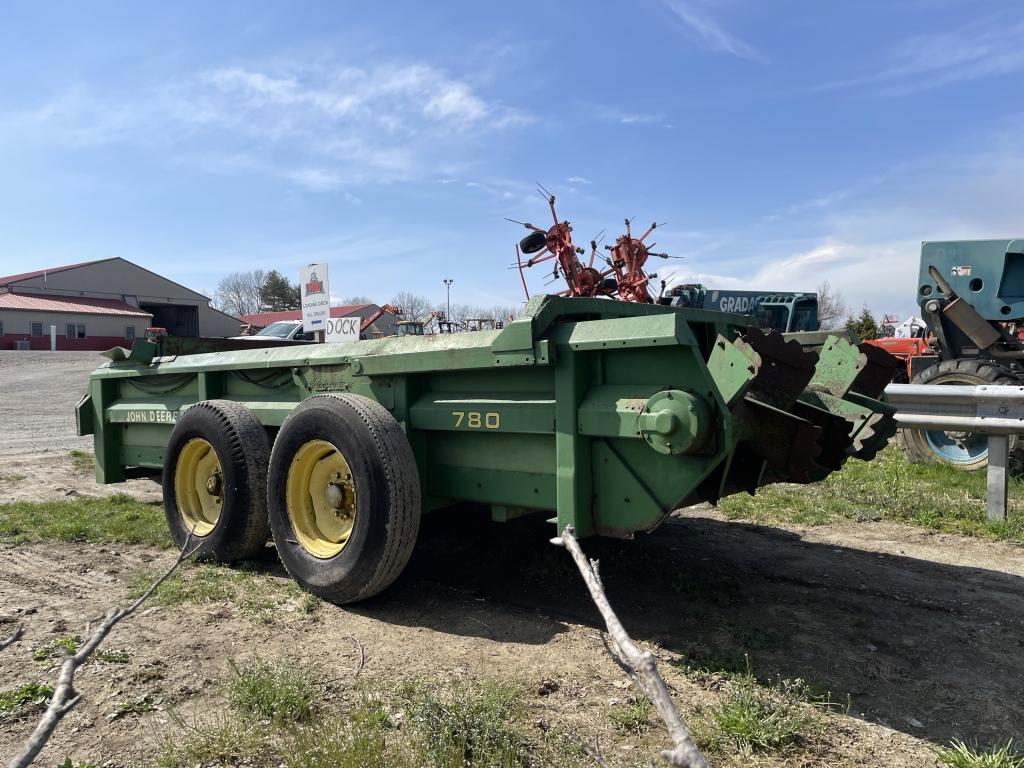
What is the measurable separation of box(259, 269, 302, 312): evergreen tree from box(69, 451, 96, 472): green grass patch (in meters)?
66.6

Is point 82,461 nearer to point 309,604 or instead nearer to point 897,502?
point 309,604

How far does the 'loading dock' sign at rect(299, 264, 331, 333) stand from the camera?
40.7ft

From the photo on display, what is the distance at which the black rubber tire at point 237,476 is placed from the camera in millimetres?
4602

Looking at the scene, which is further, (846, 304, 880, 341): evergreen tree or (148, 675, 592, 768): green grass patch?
(846, 304, 880, 341): evergreen tree

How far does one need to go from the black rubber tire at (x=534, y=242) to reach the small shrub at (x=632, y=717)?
6037mm

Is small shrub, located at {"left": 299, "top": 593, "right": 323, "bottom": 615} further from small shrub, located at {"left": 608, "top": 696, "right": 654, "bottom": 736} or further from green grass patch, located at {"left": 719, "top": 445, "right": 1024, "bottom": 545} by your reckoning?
green grass patch, located at {"left": 719, "top": 445, "right": 1024, "bottom": 545}

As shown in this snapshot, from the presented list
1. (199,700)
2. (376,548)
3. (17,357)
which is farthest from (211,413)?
(17,357)

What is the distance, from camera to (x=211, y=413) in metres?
4.75

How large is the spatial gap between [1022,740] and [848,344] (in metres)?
2.06

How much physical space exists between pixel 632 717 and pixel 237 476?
112 inches

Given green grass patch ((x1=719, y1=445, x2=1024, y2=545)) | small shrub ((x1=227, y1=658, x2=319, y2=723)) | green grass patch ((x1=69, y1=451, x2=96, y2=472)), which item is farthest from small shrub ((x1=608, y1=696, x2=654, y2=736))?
green grass patch ((x1=69, y1=451, x2=96, y2=472))

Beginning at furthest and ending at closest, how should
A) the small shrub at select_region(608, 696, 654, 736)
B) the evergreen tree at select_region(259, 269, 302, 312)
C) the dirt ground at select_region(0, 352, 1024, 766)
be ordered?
the evergreen tree at select_region(259, 269, 302, 312), the dirt ground at select_region(0, 352, 1024, 766), the small shrub at select_region(608, 696, 654, 736)

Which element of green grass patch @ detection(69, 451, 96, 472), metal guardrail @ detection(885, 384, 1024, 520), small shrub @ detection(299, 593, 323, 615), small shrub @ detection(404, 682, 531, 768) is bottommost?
green grass patch @ detection(69, 451, 96, 472)

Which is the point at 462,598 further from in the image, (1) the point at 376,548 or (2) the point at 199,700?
(2) the point at 199,700
